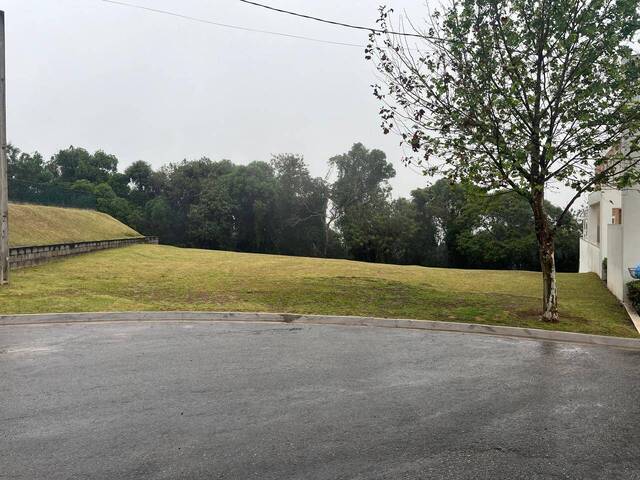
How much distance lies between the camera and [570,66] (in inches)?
411

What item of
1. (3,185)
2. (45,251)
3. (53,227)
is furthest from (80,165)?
(3,185)

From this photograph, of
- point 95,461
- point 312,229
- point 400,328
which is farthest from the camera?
point 312,229

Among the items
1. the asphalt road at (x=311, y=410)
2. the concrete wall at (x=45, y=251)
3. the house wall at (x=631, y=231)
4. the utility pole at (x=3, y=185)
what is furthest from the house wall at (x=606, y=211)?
the concrete wall at (x=45, y=251)

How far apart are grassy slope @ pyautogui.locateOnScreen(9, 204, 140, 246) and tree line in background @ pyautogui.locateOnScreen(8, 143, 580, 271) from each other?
22162mm

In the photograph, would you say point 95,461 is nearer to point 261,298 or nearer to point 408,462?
point 408,462

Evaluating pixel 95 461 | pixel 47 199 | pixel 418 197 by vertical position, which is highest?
pixel 418 197

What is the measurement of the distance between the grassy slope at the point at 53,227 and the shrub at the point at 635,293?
19.7 meters

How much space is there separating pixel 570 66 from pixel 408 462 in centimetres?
981

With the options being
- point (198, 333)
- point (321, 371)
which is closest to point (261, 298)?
point (198, 333)

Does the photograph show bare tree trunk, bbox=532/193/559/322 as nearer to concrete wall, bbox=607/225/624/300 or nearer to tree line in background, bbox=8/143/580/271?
concrete wall, bbox=607/225/624/300

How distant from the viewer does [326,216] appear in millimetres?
55531

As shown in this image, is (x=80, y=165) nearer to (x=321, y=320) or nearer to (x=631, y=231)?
(x=321, y=320)

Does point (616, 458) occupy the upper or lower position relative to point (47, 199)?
lower

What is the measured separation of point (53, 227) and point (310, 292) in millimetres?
16126
